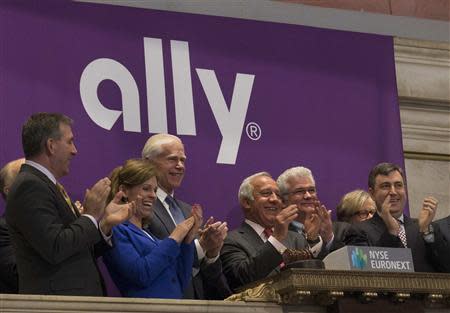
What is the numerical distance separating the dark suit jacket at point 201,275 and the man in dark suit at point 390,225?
824mm

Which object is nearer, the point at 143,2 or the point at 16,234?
the point at 16,234

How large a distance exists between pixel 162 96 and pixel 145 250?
199 cm

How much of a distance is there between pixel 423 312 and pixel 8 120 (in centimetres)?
265

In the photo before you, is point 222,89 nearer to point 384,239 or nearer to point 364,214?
point 364,214

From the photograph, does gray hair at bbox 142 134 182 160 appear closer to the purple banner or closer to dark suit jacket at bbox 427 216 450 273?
the purple banner

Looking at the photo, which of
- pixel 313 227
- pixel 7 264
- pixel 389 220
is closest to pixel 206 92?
pixel 313 227

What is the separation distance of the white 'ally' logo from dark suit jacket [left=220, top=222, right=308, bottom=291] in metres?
0.99

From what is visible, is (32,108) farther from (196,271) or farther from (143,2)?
(196,271)

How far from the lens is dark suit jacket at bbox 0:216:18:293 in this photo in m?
5.52

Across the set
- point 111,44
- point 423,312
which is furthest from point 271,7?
point 423,312

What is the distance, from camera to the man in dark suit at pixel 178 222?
19.1ft

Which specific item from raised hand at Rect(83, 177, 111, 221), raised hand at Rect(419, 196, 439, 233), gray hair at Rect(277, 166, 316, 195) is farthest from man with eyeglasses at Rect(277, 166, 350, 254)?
raised hand at Rect(83, 177, 111, 221)

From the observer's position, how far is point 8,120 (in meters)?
6.68

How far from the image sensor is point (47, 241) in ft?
16.1
